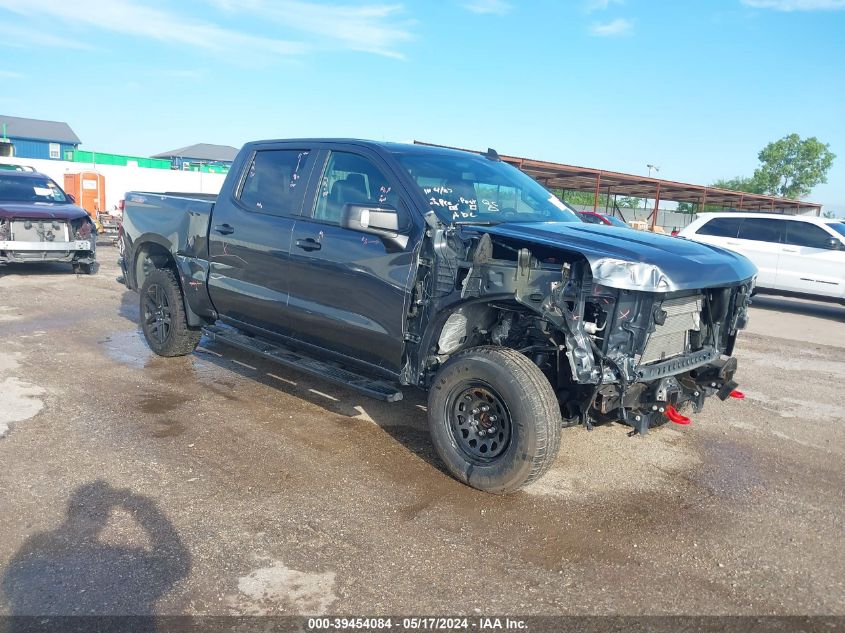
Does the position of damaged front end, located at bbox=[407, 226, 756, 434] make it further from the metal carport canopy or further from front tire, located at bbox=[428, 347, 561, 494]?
the metal carport canopy

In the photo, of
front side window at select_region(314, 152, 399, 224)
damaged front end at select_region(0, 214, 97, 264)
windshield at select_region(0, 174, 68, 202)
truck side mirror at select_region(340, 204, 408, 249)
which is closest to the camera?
truck side mirror at select_region(340, 204, 408, 249)

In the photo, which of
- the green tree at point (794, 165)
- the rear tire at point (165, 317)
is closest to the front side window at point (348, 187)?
the rear tire at point (165, 317)

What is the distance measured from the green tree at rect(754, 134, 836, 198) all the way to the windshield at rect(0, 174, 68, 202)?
6743 centimetres

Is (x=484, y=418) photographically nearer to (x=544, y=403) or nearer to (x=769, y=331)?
(x=544, y=403)

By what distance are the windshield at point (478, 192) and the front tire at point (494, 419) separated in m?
0.99

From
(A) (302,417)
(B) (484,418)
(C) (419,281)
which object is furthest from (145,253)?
(B) (484,418)

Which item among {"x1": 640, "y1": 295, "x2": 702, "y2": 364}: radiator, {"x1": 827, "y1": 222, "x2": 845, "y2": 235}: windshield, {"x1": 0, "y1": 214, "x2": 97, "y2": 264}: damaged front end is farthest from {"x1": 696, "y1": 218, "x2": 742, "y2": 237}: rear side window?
{"x1": 0, "y1": 214, "x2": 97, "y2": 264}: damaged front end

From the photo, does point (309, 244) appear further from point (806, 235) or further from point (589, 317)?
point (806, 235)

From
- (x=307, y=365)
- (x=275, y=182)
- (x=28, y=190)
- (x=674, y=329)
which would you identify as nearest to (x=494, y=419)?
(x=674, y=329)

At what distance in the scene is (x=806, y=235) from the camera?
12.3 m

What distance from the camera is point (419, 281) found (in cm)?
425

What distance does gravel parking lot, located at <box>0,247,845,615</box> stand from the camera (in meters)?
3.04

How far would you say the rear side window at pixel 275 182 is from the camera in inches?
203

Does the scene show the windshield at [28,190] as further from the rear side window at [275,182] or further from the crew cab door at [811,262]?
the crew cab door at [811,262]
